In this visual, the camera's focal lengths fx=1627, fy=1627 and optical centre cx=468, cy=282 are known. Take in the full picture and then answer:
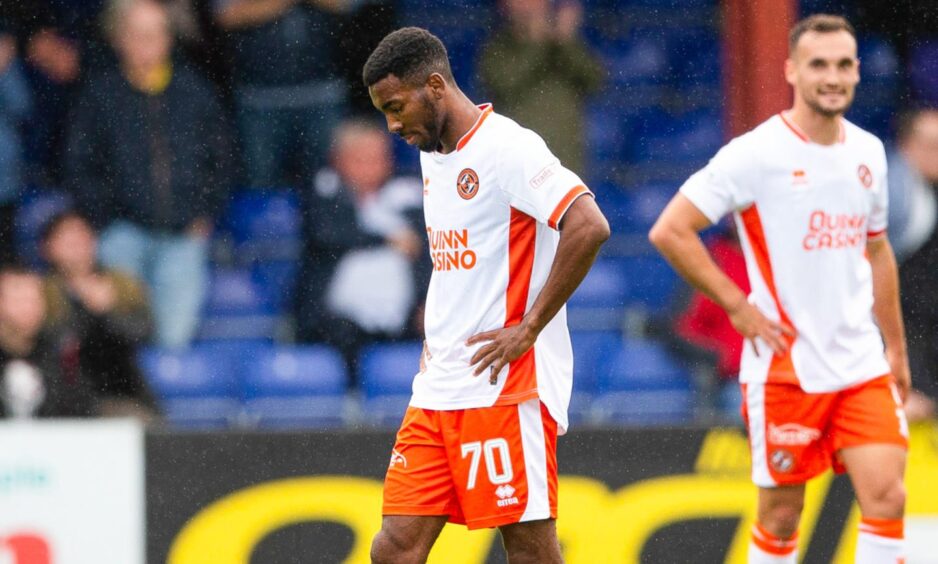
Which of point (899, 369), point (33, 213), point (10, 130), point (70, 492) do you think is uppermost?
point (10, 130)

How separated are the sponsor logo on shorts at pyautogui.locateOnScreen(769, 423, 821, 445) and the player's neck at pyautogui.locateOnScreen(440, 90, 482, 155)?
1522 mm

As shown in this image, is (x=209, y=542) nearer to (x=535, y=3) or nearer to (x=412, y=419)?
(x=412, y=419)


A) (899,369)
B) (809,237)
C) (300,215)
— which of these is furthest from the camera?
(300,215)

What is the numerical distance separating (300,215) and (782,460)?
4.14 m

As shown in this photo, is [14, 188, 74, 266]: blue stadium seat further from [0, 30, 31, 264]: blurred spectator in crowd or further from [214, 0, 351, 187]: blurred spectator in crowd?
[214, 0, 351, 187]: blurred spectator in crowd

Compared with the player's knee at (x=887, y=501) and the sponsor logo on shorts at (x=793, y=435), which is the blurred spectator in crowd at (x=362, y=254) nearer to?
the sponsor logo on shorts at (x=793, y=435)

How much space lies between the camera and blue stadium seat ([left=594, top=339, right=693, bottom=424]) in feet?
25.4

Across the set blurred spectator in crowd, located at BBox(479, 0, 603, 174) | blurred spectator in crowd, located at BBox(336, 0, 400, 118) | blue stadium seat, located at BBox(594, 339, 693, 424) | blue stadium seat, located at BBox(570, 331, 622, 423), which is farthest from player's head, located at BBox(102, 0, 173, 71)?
blue stadium seat, located at BBox(594, 339, 693, 424)

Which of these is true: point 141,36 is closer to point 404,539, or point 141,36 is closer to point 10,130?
point 10,130

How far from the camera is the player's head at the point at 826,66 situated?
5195 millimetres

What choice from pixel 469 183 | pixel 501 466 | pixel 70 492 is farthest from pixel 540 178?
pixel 70 492

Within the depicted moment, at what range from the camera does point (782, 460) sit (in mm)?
5246

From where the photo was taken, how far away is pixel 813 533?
21.0ft

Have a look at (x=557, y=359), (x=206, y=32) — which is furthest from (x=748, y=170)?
(x=206, y=32)
